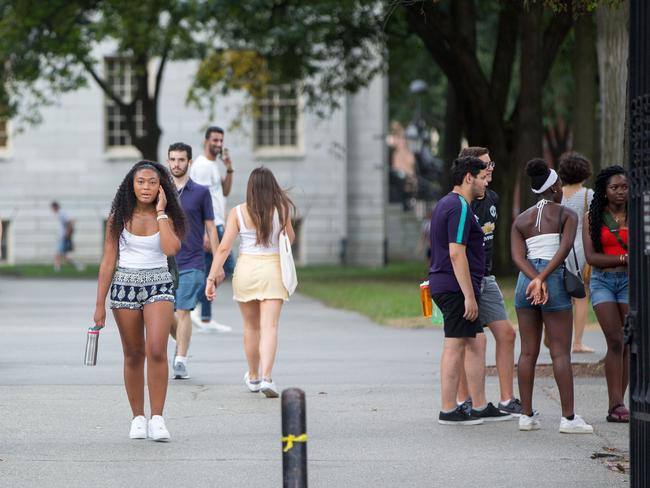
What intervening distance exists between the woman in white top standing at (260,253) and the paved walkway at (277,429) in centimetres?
61

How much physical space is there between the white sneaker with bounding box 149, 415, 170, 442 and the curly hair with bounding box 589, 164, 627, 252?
3.07m

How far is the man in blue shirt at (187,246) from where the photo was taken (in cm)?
1200

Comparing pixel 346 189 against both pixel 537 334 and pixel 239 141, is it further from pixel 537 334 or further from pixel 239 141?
pixel 537 334

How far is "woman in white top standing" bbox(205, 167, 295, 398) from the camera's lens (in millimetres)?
10859

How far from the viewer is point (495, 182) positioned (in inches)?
1107

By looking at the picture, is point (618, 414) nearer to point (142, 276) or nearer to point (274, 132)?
point (142, 276)

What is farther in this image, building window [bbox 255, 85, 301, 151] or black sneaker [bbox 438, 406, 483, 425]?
building window [bbox 255, 85, 301, 151]

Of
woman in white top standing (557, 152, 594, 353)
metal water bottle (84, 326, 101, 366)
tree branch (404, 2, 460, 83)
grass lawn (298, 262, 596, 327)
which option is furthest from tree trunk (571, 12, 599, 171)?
metal water bottle (84, 326, 101, 366)

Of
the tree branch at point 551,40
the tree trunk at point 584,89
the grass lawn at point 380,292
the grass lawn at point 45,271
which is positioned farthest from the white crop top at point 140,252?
the grass lawn at point 45,271

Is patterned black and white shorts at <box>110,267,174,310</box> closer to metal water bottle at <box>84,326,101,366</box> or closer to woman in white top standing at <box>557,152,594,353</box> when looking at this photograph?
metal water bottle at <box>84,326,101,366</box>

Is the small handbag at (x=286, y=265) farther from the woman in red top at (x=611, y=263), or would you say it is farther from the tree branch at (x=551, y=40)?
the tree branch at (x=551, y=40)

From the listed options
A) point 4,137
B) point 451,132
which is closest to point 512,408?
point 451,132

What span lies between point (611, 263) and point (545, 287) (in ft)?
2.05

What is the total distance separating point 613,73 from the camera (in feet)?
57.5
